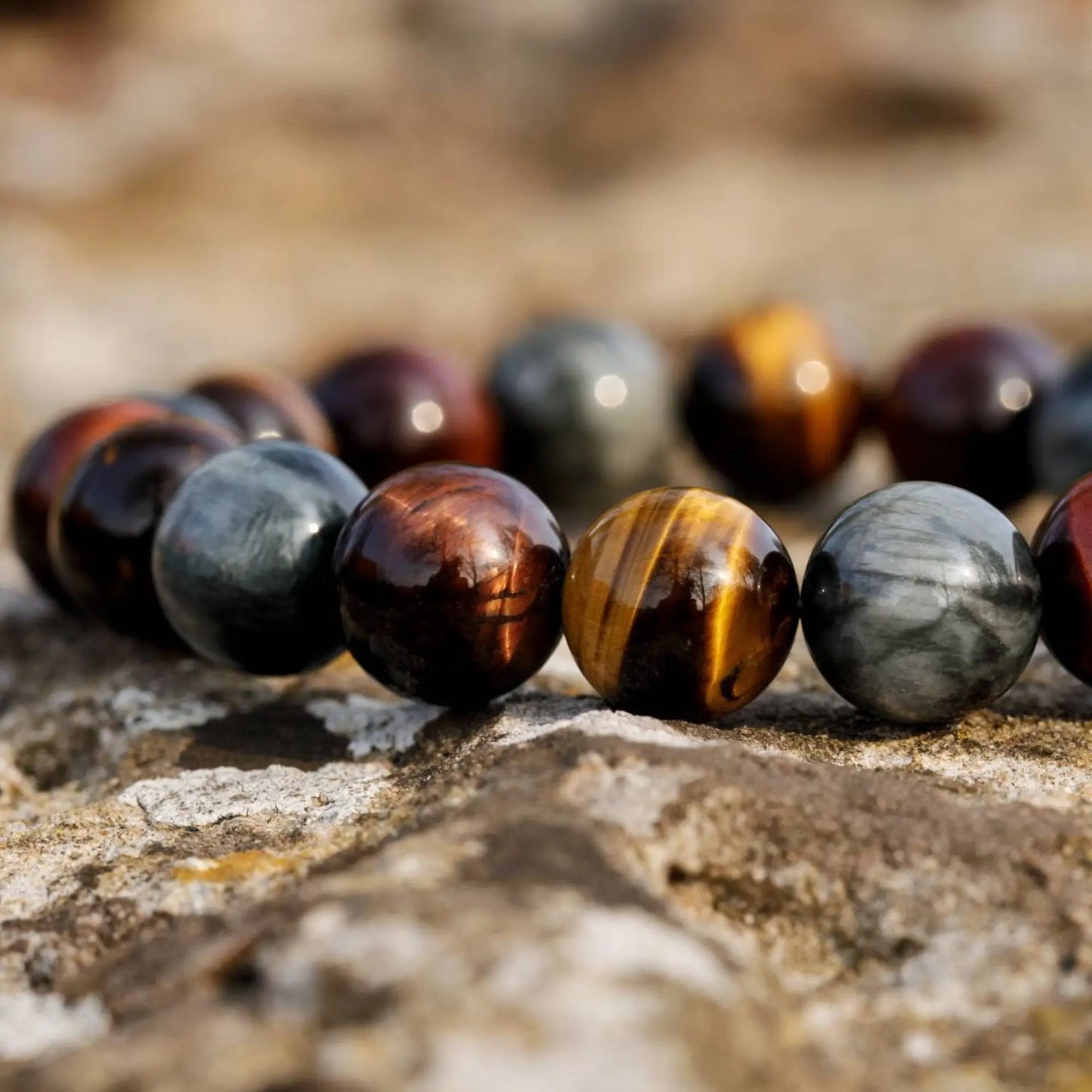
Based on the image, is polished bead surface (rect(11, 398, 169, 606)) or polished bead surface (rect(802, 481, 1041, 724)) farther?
polished bead surface (rect(11, 398, 169, 606))

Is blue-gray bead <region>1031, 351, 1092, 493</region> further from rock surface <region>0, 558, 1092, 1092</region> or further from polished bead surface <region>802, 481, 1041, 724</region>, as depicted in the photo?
polished bead surface <region>802, 481, 1041, 724</region>

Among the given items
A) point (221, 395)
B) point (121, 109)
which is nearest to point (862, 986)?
point (221, 395)

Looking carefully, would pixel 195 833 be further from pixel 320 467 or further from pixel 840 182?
pixel 840 182

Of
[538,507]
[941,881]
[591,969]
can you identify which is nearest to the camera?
[591,969]

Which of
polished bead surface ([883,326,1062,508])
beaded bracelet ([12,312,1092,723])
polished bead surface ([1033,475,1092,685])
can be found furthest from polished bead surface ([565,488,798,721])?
polished bead surface ([883,326,1062,508])

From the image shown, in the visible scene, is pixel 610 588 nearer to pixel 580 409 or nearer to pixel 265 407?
pixel 265 407

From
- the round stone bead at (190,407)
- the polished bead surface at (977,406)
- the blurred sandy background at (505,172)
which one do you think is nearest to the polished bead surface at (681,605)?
the round stone bead at (190,407)

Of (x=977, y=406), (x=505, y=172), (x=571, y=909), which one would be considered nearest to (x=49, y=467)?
(x=571, y=909)
